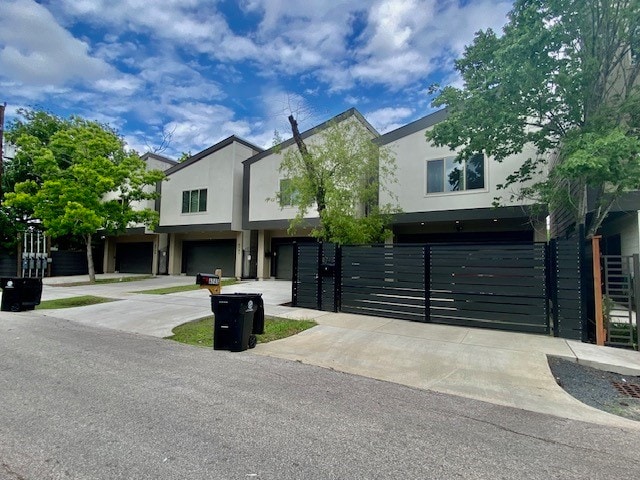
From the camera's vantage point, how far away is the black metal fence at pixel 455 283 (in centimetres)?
709

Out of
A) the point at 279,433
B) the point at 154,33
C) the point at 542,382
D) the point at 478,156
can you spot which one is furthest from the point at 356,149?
the point at 279,433

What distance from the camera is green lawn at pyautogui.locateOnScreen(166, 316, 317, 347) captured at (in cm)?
698

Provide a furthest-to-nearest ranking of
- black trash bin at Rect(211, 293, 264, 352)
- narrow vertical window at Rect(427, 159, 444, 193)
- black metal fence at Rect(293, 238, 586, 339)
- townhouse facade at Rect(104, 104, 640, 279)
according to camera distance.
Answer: narrow vertical window at Rect(427, 159, 444, 193) → townhouse facade at Rect(104, 104, 640, 279) → black metal fence at Rect(293, 238, 586, 339) → black trash bin at Rect(211, 293, 264, 352)

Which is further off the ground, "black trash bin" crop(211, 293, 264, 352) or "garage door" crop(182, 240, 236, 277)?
"garage door" crop(182, 240, 236, 277)

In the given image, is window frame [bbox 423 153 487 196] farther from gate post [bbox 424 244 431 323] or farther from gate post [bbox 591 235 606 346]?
gate post [bbox 591 235 606 346]

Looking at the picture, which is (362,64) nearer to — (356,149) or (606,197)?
(356,149)

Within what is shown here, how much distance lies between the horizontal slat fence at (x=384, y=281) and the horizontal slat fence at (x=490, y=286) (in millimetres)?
343

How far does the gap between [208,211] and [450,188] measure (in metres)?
13.1

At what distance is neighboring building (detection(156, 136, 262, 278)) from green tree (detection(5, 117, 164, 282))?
1611 millimetres

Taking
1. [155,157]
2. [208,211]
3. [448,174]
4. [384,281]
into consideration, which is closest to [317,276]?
[384,281]

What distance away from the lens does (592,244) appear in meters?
6.86

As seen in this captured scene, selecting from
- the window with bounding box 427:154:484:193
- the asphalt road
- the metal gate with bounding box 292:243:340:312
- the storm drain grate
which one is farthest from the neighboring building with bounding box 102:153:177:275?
the storm drain grate

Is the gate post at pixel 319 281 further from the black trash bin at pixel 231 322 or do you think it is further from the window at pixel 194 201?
the window at pixel 194 201

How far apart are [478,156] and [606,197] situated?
5705 millimetres
